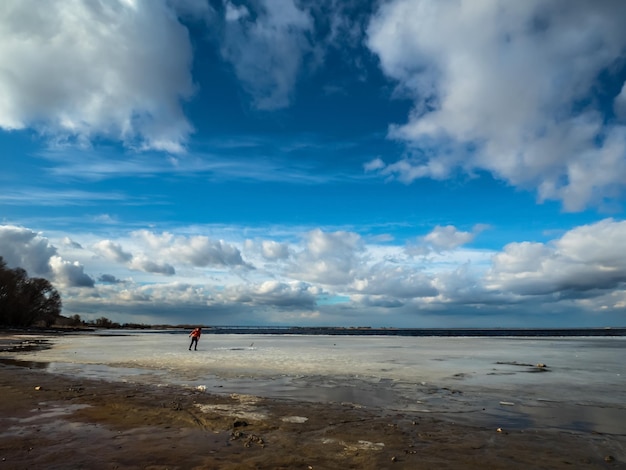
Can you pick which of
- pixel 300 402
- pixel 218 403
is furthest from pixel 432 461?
pixel 218 403

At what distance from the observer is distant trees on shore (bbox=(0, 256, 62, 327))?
98.3 m

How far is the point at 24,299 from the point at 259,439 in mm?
122930

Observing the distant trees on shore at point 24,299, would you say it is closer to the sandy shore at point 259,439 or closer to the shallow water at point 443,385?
the shallow water at point 443,385

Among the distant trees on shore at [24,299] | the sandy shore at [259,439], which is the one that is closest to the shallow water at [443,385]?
the sandy shore at [259,439]

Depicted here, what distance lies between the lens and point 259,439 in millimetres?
8711

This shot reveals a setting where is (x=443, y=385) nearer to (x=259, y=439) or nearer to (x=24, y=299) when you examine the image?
(x=259, y=439)

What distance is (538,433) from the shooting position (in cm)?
970

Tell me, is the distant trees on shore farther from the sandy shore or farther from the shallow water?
the sandy shore

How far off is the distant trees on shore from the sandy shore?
107973 mm

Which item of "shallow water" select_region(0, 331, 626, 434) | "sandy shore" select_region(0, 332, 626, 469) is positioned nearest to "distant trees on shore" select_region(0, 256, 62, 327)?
"shallow water" select_region(0, 331, 626, 434)

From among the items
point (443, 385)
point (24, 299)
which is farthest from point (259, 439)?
point (24, 299)

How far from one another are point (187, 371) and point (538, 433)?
56.2 feet

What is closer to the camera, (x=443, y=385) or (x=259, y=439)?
(x=259, y=439)

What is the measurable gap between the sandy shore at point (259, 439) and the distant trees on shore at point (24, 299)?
108 metres
